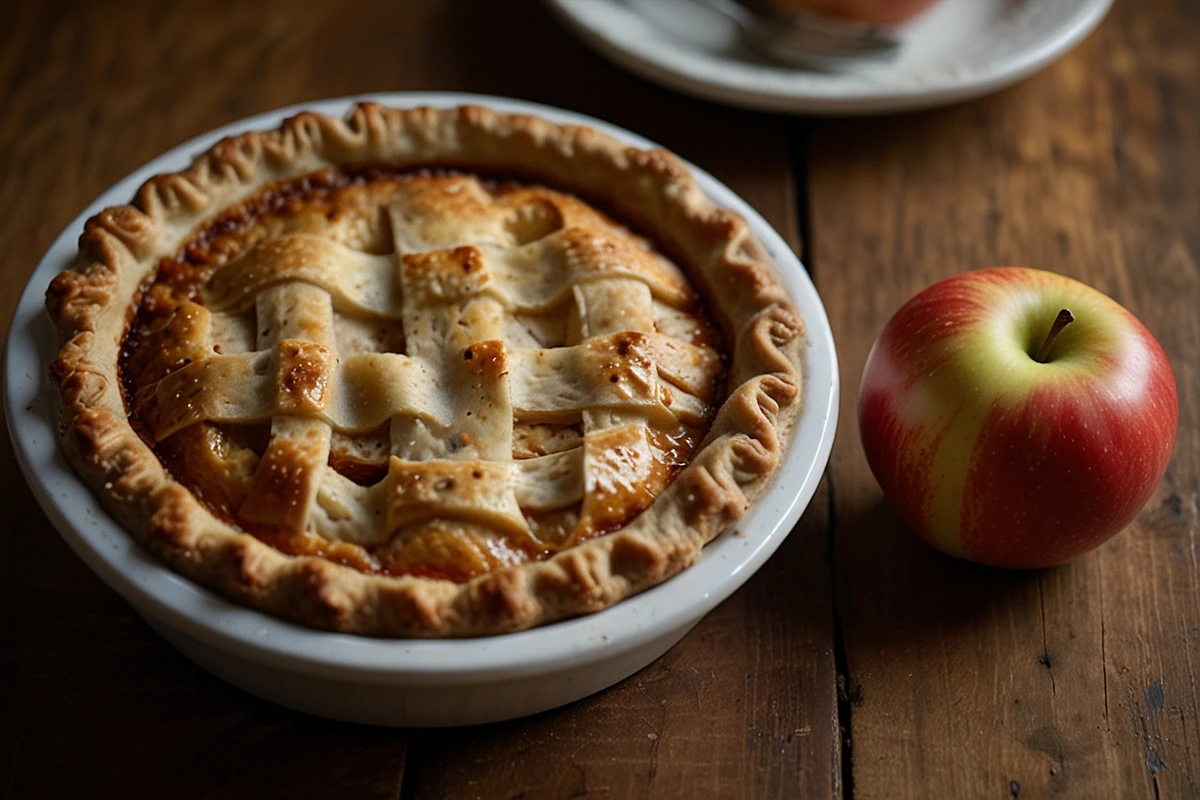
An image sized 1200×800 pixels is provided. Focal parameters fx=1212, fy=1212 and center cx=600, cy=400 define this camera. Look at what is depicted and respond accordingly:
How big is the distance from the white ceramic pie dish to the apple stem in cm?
24

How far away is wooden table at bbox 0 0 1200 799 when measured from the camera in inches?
52.4

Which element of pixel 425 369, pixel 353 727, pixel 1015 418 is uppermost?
pixel 425 369

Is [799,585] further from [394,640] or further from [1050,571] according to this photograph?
[394,640]

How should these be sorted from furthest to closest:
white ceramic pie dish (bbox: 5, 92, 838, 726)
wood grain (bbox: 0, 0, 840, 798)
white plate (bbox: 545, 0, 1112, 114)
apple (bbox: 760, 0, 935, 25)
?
apple (bbox: 760, 0, 935, 25) < white plate (bbox: 545, 0, 1112, 114) < wood grain (bbox: 0, 0, 840, 798) < white ceramic pie dish (bbox: 5, 92, 838, 726)

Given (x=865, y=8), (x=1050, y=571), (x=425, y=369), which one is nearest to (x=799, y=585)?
(x=1050, y=571)

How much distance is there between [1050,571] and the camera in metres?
1.56

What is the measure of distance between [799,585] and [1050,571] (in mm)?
330

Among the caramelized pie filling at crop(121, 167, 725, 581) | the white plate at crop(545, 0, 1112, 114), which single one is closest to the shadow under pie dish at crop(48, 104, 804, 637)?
the caramelized pie filling at crop(121, 167, 725, 581)

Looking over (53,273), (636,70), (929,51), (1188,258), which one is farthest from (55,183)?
(1188,258)

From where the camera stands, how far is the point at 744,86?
2.01 m

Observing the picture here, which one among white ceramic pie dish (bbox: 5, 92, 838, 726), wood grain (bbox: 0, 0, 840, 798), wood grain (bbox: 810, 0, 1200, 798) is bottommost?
wood grain (bbox: 810, 0, 1200, 798)

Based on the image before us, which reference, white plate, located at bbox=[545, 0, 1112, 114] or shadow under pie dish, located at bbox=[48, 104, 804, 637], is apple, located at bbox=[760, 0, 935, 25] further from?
shadow under pie dish, located at bbox=[48, 104, 804, 637]

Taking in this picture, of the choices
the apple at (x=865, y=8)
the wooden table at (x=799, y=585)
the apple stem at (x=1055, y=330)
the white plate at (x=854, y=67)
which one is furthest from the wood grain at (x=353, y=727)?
the apple at (x=865, y=8)

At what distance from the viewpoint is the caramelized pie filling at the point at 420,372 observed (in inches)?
51.6
